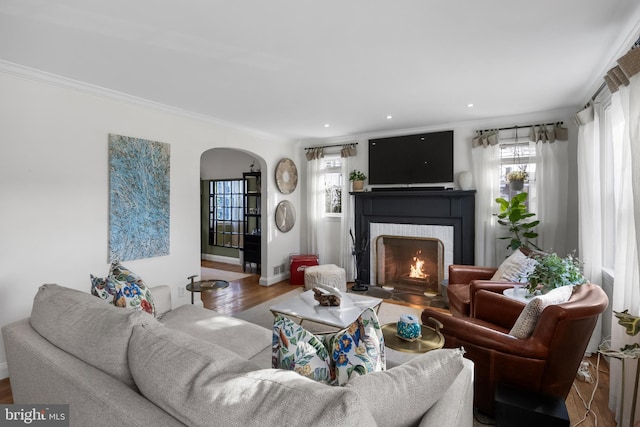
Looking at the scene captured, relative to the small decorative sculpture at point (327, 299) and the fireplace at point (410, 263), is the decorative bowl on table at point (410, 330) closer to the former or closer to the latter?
the small decorative sculpture at point (327, 299)

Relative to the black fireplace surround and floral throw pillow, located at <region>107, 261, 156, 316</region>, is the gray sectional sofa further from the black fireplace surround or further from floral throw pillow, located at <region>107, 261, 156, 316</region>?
the black fireplace surround

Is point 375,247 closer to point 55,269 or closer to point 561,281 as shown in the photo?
point 561,281

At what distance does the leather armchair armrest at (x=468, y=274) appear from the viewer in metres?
3.52

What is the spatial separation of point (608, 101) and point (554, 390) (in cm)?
250

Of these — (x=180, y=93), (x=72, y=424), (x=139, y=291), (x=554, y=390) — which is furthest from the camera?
(x=180, y=93)

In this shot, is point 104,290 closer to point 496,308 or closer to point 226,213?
point 496,308

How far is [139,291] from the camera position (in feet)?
Answer: 7.18

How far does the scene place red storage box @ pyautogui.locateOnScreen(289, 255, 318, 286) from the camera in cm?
532

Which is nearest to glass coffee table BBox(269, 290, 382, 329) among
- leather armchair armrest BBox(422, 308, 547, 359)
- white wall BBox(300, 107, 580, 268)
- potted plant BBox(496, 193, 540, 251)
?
leather armchair armrest BBox(422, 308, 547, 359)

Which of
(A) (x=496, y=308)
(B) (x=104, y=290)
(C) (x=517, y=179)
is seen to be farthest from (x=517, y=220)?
(B) (x=104, y=290)

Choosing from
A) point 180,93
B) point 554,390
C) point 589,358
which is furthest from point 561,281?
point 180,93

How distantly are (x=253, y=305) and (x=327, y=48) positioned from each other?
10.9 ft

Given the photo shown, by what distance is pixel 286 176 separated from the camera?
5570 mm

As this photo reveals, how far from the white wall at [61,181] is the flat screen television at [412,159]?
2.89m
